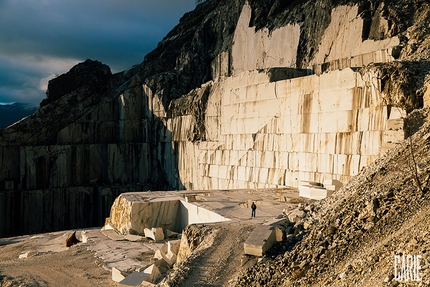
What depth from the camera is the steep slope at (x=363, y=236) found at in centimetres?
672

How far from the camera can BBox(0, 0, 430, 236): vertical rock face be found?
1659 centimetres

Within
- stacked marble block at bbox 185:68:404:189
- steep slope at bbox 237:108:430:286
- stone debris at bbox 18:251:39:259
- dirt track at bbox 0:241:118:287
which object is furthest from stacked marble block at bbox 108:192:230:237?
steep slope at bbox 237:108:430:286

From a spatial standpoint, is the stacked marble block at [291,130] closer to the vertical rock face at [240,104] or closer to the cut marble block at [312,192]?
the vertical rock face at [240,104]

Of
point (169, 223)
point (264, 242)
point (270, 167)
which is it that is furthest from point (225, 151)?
point (264, 242)

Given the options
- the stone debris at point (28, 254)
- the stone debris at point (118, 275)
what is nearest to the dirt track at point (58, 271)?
the stone debris at point (118, 275)

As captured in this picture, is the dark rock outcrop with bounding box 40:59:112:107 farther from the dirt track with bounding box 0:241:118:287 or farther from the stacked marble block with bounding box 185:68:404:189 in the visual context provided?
the dirt track with bounding box 0:241:118:287

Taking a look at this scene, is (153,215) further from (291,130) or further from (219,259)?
(219,259)

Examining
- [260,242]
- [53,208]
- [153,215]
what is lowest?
[53,208]

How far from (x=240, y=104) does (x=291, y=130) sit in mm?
4405

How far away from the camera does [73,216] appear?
101ft

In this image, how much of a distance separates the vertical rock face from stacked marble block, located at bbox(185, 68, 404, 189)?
0.06 m

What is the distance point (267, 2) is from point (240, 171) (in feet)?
43.9

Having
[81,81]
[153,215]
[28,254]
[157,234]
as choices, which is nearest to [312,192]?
[157,234]

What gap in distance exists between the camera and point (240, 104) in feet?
→ 77.1
